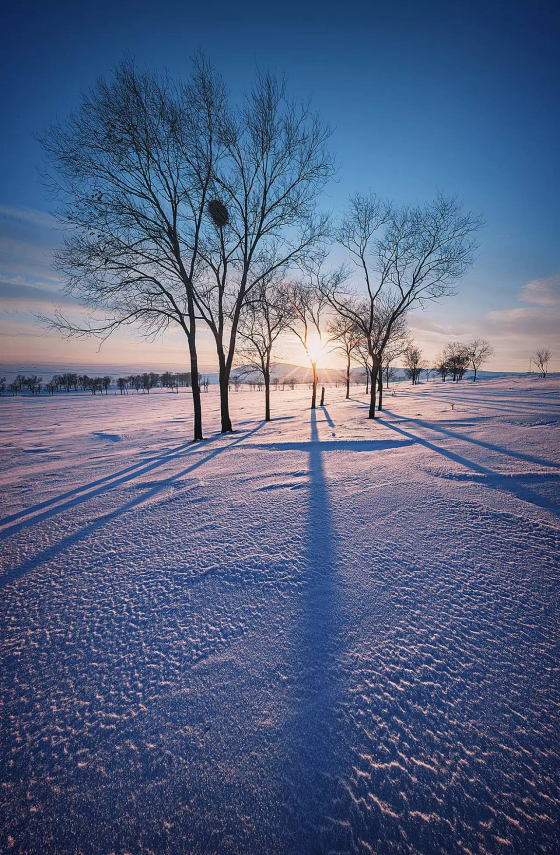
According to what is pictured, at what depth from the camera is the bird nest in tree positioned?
29.7ft

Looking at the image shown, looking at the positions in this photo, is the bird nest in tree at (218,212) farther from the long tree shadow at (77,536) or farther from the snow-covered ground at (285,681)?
the snow-covered ground at (285,681)

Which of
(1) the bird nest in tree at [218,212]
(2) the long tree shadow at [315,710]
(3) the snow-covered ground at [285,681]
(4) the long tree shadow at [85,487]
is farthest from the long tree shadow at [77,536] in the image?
(1) the bird nest in tree at [218,212]

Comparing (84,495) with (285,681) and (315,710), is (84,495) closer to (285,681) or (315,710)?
(285,681)

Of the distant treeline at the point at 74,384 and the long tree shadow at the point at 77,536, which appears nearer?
the long tree shadow at the point at 77,536

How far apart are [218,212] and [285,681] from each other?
38.0 feet

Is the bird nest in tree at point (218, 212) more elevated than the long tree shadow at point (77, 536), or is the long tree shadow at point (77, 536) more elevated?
the bird nest in tree at point (218, 212)

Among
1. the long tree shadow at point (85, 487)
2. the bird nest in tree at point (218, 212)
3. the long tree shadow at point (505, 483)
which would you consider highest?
the bird nest in tree at point (218, 212)

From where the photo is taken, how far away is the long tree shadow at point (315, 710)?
106cm

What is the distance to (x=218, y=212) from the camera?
920cm

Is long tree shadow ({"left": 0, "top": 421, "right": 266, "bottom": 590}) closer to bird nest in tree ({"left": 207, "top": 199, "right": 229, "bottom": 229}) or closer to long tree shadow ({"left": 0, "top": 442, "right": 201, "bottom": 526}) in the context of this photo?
long tree shadow ({"left": 0, "top": 442, "right": 201, "bottom": 526})

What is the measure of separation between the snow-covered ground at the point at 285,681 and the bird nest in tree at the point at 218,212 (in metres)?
9.98

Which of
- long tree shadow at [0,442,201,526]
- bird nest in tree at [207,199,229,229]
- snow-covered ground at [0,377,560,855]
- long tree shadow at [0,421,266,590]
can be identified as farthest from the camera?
bird nest in tree at [207,199,229,229]

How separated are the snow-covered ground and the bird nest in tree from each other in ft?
32.8

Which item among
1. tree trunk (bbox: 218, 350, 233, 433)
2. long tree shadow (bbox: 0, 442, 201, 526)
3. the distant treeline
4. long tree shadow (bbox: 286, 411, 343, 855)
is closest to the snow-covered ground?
long tree shadow (bbox: 286, 411, 343, 855)
